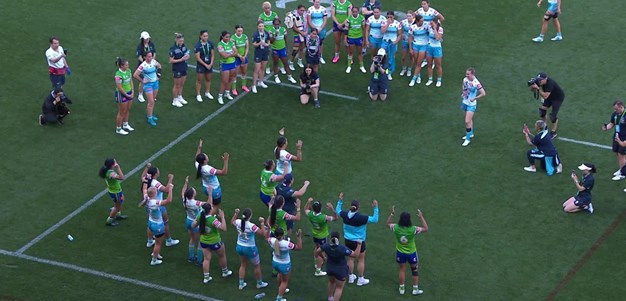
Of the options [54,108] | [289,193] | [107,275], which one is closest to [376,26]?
[54,108]

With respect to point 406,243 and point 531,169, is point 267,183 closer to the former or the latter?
point 406,243

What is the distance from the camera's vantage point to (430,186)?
96.4ft

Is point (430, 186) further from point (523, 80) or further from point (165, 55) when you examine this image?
point (165, 55)

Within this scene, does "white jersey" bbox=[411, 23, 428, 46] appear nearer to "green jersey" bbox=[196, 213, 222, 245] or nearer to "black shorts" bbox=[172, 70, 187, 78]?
"black shorts" bbox=[172, 70, 187, 78]

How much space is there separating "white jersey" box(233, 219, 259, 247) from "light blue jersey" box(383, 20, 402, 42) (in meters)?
12.3

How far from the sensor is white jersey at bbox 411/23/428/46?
3434 cm

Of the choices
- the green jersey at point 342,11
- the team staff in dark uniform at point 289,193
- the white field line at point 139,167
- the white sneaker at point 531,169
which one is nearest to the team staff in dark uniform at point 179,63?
the white field line at point 139,167

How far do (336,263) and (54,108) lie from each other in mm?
11680

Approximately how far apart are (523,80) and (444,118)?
3.43m

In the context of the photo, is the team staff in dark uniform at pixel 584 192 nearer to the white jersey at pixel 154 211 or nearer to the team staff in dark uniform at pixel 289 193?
the team staff in dark uniform at pixel 289 193

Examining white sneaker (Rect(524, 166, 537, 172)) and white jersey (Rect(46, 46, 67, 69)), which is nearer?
white sneaker (Rect(524, 166, 537, 172))

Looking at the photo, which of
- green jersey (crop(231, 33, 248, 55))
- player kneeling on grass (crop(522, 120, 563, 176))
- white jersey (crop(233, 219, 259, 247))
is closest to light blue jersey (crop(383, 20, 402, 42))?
green jersey (crop(231, 33, 248, 55))

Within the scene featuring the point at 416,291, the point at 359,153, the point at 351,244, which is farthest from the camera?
the point at 359,153

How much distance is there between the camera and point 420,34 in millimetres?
34406
